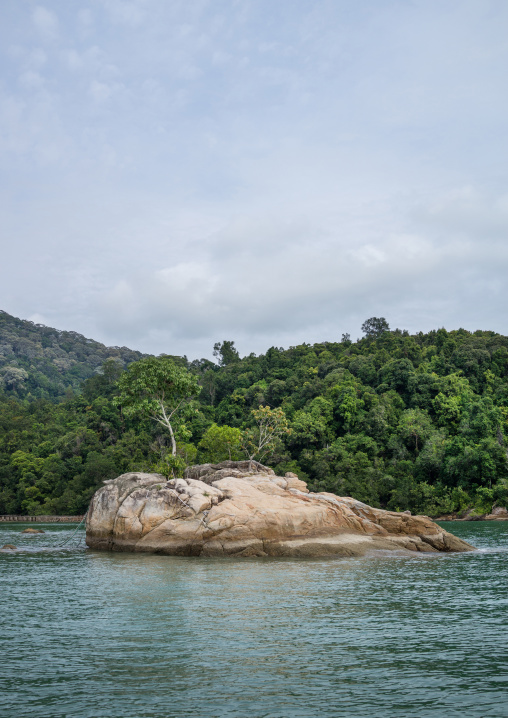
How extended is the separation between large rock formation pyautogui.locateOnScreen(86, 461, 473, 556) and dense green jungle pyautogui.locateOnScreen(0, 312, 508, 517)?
28307 mm

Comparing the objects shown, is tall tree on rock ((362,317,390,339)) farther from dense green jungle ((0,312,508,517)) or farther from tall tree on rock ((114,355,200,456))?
tall tree on rock ((114,355,200,456))

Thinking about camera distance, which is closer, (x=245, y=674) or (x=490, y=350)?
(x=245, y=674)

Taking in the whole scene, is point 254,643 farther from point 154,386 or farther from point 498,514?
point 498,514

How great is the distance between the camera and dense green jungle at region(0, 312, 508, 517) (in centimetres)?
8331

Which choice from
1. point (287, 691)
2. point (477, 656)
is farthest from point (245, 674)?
point (477, 656)

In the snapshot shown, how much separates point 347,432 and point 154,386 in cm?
5805

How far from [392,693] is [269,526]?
2527cm

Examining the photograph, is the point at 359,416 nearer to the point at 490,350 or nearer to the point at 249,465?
the point at 490,350

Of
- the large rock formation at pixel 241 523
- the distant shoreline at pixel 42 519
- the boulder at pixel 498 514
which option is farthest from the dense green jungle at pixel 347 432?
the large rock formation at pixel 241 523

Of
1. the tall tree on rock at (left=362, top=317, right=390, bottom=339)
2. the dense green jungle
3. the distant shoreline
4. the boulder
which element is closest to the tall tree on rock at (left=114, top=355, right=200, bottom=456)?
the dense green jungle

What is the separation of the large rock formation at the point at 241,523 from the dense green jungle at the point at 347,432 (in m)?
28.3

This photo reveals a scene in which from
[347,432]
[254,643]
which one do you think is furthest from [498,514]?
[254,643]

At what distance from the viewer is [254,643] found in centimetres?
1523

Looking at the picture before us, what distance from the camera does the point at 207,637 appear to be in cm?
1596
